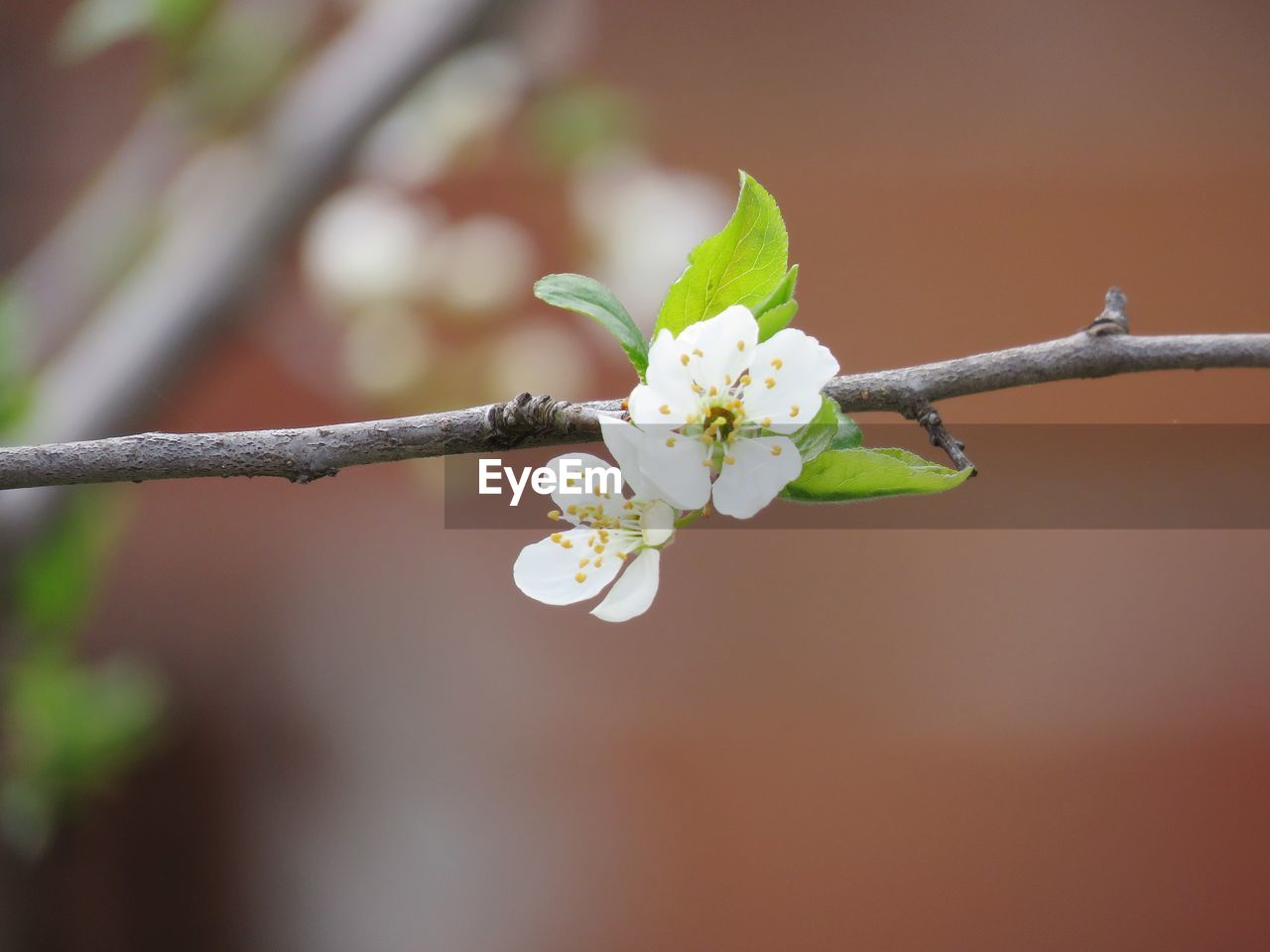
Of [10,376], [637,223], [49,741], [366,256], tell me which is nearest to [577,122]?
[637,223]

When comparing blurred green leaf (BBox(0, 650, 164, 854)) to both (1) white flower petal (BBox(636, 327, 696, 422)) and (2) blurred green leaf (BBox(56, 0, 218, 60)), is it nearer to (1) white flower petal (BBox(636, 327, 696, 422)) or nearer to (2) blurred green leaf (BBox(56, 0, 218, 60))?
(2) blurred green leaf (BBox(56, 0, 218, 60))

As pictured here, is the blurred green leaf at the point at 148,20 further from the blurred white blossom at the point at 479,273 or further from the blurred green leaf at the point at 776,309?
the blurred green leaf at the point at 776,309

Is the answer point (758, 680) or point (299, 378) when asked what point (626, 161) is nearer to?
point (299, 378)

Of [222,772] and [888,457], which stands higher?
[888,457]

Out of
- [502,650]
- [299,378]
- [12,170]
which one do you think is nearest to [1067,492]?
[502,650]

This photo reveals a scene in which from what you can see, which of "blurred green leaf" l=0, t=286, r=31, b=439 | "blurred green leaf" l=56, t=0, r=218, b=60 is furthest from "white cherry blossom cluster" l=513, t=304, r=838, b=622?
"blurred green leaf" l=56, t=0, r=218, b=60


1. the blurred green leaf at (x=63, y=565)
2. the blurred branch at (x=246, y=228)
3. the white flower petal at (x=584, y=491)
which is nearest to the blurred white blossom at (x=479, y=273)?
the blurred branch at (x=246, y=228)
